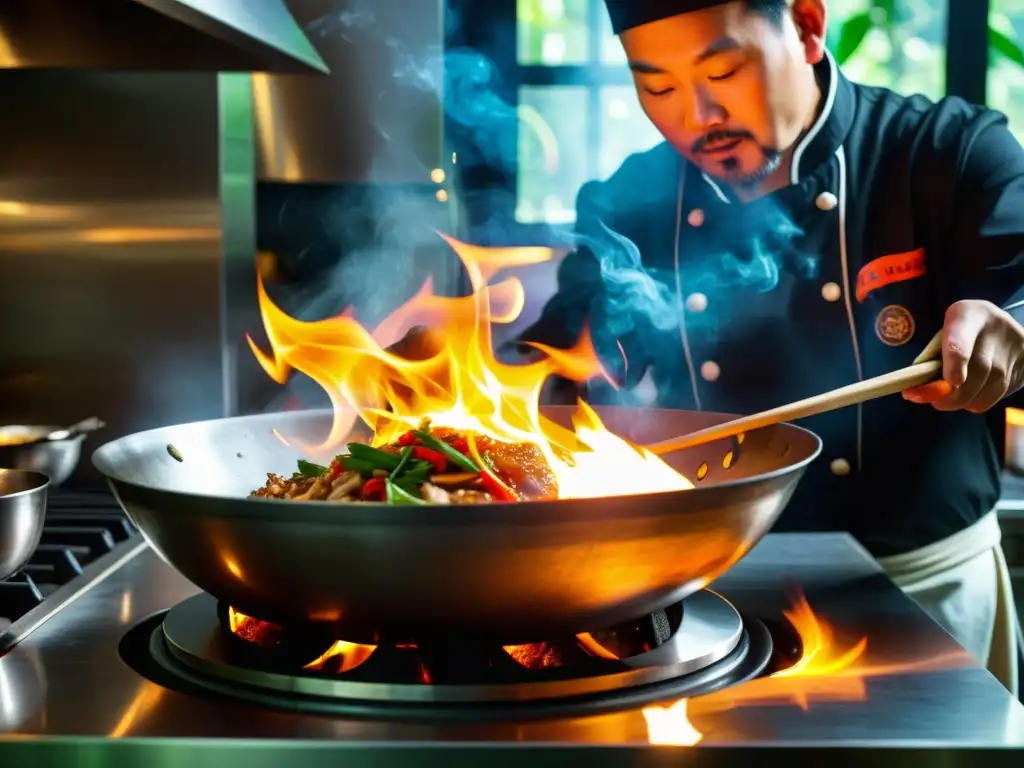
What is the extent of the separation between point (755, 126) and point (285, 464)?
1.10 meters

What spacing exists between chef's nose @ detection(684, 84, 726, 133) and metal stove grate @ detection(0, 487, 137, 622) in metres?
1.11

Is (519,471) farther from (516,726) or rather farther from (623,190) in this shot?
(623,190)

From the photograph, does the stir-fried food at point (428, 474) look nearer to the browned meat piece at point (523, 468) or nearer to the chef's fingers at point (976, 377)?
the browned meat piece at point (523, 468)

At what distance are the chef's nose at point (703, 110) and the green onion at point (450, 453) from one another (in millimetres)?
1002

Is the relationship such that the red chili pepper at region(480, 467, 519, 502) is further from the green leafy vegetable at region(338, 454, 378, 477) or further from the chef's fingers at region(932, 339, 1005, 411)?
the chef's fingers at region(932, 339, 1005, 411)

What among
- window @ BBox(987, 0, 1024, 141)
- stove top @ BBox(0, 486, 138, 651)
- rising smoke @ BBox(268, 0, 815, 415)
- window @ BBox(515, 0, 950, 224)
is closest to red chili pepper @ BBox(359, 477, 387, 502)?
stove top @ BBox(0, 486, 138, 651)

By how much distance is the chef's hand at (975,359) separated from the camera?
111 cm

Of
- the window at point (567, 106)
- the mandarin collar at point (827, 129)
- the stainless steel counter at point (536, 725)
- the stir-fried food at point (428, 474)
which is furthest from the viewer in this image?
the window at point (567, 106)

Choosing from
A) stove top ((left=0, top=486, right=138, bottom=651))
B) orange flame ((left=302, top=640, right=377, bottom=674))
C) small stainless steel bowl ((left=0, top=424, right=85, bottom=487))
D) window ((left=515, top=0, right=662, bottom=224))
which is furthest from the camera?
window ((left=515, top=0, right=662, bottom=224))

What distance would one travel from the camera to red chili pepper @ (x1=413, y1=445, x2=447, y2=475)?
1.02m

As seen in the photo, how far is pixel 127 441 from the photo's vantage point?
1023 millimetres

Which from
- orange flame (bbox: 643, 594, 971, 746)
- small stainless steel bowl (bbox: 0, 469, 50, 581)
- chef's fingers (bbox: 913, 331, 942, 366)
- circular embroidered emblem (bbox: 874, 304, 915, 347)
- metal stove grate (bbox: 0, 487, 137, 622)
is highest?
chef's fingers (bbox: 913, 331, 942, 366)

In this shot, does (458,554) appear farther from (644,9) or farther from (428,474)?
(644,9)

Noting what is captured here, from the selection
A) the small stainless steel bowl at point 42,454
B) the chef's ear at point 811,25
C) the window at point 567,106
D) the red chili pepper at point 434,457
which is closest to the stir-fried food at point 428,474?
the red chili pepper at point 434,457
